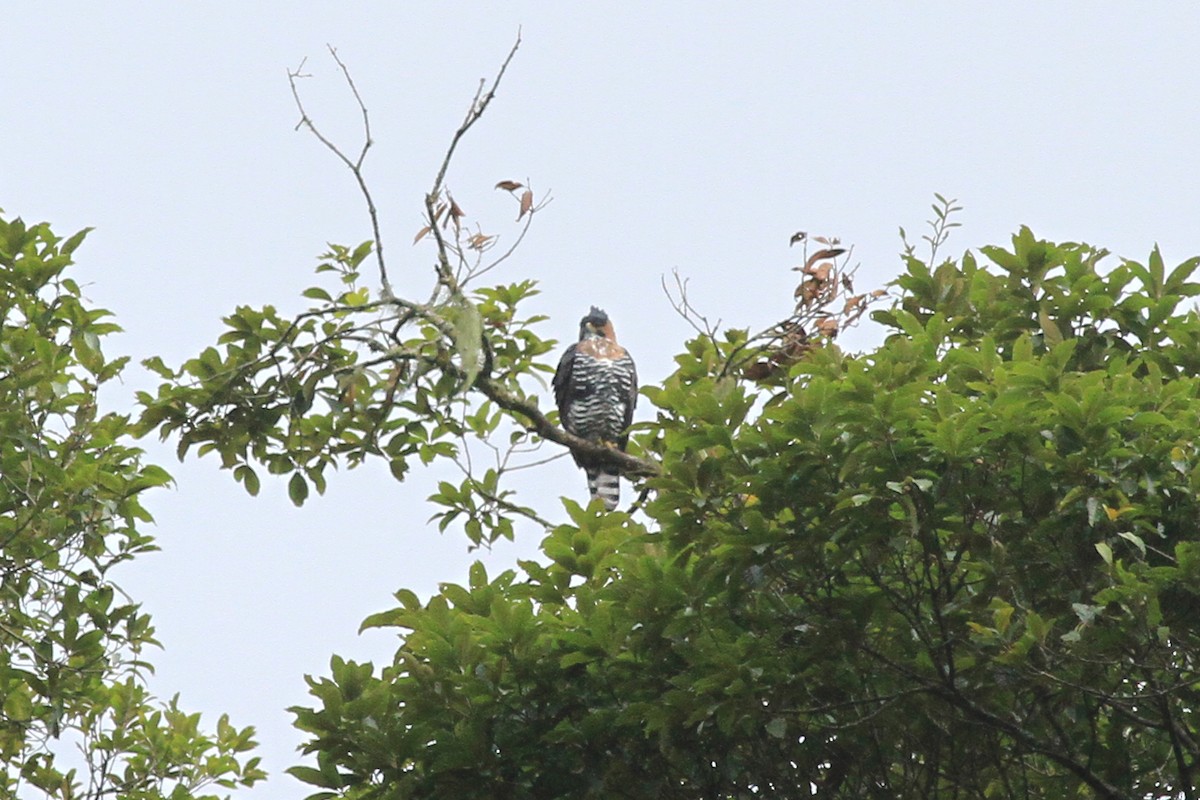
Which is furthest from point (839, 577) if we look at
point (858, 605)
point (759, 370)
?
point (759, 370)

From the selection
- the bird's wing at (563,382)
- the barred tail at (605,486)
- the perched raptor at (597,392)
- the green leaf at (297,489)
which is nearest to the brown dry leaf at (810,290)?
the green leaf at (297,489)

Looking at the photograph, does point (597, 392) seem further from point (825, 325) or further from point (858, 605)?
point (858, 605)

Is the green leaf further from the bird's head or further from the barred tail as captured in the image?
the bird's head

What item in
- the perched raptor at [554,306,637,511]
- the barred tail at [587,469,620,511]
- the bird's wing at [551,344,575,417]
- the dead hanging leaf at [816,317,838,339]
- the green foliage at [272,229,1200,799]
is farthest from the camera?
the bird's wing at [551,344,575,417]

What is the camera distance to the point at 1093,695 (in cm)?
413

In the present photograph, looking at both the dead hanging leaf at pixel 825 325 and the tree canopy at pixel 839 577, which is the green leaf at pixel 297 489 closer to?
the tree canopy at pixel 839 577

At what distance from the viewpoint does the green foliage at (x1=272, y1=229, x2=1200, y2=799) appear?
4168 mm

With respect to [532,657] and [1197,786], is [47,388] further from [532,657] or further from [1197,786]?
[1197,786]

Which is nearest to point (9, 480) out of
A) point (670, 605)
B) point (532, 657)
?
point (532, 657)

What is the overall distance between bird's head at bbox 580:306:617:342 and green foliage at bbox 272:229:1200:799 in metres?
4.61

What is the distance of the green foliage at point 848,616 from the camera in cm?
417

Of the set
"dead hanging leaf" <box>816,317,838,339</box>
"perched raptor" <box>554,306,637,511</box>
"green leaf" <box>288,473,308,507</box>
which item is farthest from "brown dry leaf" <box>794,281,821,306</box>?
"perched raptor" <box>554,306,637,511</box>

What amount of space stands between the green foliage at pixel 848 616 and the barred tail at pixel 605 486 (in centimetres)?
329

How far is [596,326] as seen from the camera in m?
9.48
